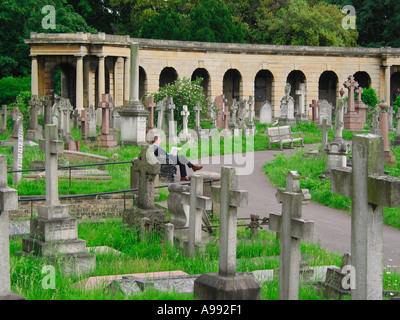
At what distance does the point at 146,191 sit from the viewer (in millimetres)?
11312

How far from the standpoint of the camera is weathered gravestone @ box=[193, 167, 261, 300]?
678cm

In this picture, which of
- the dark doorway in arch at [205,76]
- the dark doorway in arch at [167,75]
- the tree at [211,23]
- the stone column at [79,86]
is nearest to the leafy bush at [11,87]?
the stone column at [79,86]

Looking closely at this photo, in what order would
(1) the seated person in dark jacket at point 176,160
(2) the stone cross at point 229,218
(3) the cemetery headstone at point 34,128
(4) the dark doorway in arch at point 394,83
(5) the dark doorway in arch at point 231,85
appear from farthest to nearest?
1. (4) the dark doorway in arch at point 394,83
2. (5) the dark doorway in arch at point 231,85
3. (3) the cemetery headstone at point 34,128
4. (1) the seated person in dark jacket at point 176,160
5. (2) the stone cross at point 229,218

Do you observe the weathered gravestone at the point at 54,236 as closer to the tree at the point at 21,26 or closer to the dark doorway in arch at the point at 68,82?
the dark doorway in arch at the point at 68,82

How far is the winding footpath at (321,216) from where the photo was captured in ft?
37.2

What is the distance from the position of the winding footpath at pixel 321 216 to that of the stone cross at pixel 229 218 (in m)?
3.50

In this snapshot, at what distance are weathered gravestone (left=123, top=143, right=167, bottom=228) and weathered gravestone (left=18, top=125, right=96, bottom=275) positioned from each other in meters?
1.67

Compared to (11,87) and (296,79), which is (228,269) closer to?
(11,87)

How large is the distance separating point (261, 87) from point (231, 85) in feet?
6.38

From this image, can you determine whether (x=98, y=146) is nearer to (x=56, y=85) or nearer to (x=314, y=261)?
(x=314, y=261)

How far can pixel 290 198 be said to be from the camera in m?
6.77

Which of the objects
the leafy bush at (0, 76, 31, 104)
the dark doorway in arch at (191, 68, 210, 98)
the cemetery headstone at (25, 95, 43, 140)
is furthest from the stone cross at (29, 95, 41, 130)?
the dark doorway in arch at (191, 68, 210, 98)

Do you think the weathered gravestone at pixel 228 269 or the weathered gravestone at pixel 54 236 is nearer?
the weathered gravestone at pixel 228 269

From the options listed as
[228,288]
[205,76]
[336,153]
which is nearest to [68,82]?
[205,76]
